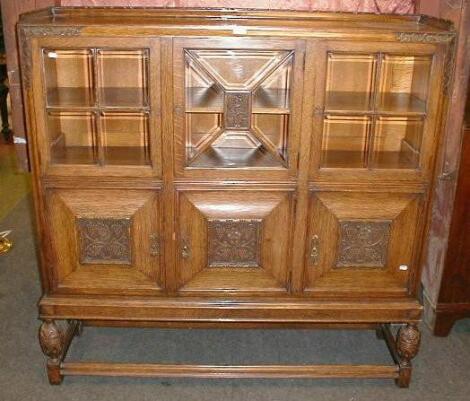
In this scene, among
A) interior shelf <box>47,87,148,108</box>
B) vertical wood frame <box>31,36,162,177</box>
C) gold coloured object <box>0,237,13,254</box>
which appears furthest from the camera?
gold coloured object <box>0,237,13,254</box>

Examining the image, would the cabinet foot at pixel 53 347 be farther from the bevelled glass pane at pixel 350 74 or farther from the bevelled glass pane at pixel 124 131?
the bevelled glass pane at pixel 350 74

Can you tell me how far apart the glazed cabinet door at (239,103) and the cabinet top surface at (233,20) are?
2.8 inches

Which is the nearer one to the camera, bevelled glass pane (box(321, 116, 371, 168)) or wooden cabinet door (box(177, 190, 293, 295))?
wooden cabinet door (box(177, 190, 293, 295))

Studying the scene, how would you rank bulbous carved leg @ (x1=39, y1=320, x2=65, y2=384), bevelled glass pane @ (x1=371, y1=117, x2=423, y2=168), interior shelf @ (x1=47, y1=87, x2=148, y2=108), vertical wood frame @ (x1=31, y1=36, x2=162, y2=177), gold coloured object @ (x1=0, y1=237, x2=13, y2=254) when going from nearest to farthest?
vertical wood frame @ (x1=31, y1=36, x2=162, y2=177) → interior shelf @ (x1=47, y1=87, x2=148, y2=108) → bevelled glass pane @ (x1=371, y1=117, x2=423, y2=168) → bulbous carved leg @ (x1=39, y1=320, x2=65, y2=384) → gold coloured object @ (x1=0, y1=237, x2=13, y2=254)

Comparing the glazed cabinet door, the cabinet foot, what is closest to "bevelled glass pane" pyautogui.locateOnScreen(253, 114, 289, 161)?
the glazed cabinet door

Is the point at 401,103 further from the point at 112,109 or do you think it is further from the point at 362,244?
the point at 112,109

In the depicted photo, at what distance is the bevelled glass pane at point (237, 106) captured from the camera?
1.77 metres

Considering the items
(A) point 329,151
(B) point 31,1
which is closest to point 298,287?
(A) point 329,151

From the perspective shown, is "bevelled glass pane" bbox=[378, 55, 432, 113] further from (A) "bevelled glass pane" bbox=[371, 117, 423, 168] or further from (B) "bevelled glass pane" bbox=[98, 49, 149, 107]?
(B) "bevelled glass pane" bbox=[98, 49, 149, 107]

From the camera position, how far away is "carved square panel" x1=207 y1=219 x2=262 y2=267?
1906mm

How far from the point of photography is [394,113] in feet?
5.88

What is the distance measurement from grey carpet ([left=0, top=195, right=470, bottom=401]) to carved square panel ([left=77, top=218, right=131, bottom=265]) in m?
0.49

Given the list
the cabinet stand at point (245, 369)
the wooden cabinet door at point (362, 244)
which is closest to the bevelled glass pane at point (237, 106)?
the wooden cabinet door at point (362, 244)

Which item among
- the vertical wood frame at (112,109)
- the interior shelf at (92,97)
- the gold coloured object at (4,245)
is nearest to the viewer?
the vertical wood frame at (112,109)
